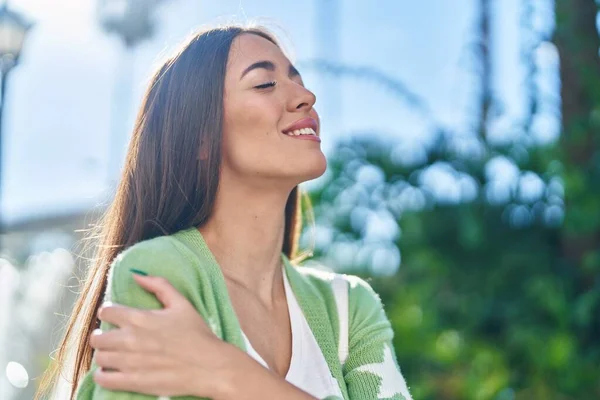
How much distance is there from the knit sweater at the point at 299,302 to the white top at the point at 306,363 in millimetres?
26

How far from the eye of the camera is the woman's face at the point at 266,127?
2.04 m

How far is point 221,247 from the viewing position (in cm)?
210

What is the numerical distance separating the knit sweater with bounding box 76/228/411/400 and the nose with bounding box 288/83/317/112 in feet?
1.36

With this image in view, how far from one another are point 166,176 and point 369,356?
27.5 inches

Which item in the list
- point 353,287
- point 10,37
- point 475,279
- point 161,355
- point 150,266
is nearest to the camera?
point 161,355

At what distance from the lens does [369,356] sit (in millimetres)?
2111

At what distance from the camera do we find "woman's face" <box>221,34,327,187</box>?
6.71ft

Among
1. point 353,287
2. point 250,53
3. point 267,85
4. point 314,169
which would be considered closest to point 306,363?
point 353,287

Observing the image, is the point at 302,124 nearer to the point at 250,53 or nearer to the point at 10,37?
the point at 250,53

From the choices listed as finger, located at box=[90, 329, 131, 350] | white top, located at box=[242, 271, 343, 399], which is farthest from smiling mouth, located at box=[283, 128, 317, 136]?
finger, located at box=[90, 329, 131, 350]

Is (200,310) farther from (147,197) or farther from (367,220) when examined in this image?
(367,220)

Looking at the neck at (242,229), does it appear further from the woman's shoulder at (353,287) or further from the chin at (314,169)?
the woman's shoulder at (353,287)

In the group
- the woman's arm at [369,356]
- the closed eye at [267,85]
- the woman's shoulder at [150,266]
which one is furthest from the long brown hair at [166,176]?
the woman's arm at [369,356]

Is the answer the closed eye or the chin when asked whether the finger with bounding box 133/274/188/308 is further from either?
the closed eye
